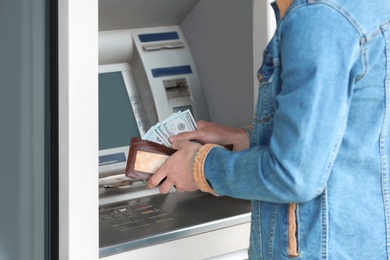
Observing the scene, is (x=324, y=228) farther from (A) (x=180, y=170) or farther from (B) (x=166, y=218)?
(B) (x=166, y=218)

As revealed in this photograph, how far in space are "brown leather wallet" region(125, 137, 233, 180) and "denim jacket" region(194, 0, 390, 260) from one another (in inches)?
8.8

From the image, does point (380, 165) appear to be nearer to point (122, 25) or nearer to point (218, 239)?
point (218, 239)

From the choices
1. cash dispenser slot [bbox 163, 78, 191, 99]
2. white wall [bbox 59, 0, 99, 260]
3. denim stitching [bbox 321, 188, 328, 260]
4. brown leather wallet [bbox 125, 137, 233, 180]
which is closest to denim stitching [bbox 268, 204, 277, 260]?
denim stitching [bbox 321, 188, 328, 260]

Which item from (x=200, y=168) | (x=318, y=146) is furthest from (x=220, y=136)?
(x=318, y=146)

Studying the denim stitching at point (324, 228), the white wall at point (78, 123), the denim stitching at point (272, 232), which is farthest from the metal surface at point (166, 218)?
the denim stitching at point (324, 228)

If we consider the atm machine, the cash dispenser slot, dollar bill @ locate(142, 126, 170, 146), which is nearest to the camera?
dollar bill @ locate(142, 126, 170, 146)

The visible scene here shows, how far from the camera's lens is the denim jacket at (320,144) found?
1.32 meters

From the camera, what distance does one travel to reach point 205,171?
5.15ft

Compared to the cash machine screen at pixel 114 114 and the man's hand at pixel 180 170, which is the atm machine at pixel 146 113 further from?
the man's hand at pixel 180 170

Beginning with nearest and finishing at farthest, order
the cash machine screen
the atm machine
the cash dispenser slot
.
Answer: the atm machine, the cash machine screen, the cash dispenser slot

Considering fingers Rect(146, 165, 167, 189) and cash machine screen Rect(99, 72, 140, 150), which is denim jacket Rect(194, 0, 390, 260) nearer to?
fingers Rect(146, 165, 167, 189)

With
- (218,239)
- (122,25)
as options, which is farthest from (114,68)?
(218,239)

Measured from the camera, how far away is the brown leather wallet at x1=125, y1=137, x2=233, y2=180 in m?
1.80
